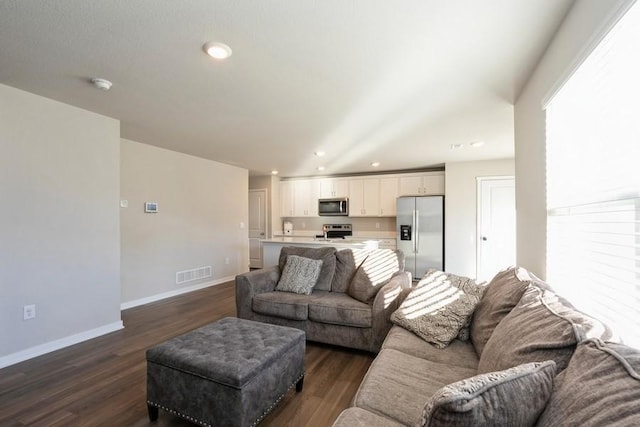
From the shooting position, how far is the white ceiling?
1.57 metres

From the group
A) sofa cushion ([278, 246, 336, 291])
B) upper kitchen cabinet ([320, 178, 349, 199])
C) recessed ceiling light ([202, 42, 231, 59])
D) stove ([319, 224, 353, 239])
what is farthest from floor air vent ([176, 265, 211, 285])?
recessed ceiling light ([202, 42, 231, 59])

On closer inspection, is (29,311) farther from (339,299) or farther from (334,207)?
(334,207)

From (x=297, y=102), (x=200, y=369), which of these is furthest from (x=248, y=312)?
(x=297, y=102)

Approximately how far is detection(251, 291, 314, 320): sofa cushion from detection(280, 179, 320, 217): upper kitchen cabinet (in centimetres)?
414

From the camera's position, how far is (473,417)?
74 centimetres

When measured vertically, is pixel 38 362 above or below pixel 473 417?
below

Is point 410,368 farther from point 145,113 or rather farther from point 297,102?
point 145,113

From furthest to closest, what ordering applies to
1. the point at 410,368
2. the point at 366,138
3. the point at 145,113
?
the point at 366,138, the point at 145,113, the point at 410,368

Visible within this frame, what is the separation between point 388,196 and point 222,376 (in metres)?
5.31

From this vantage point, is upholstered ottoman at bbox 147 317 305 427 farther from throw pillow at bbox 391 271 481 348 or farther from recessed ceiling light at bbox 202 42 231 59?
recessed ceiling light at bbox 202 42 231 59

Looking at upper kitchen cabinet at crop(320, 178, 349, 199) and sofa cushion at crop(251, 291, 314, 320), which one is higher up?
upper kitchen cabinet at crop(320, 178, 349, 199)

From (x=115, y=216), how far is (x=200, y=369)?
2.52 metres

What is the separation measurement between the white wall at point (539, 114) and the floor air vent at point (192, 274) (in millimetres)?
4667

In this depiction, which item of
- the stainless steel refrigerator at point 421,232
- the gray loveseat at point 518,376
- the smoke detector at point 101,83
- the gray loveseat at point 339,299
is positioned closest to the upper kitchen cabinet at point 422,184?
the stainless steel refrigerator at point 421,232
